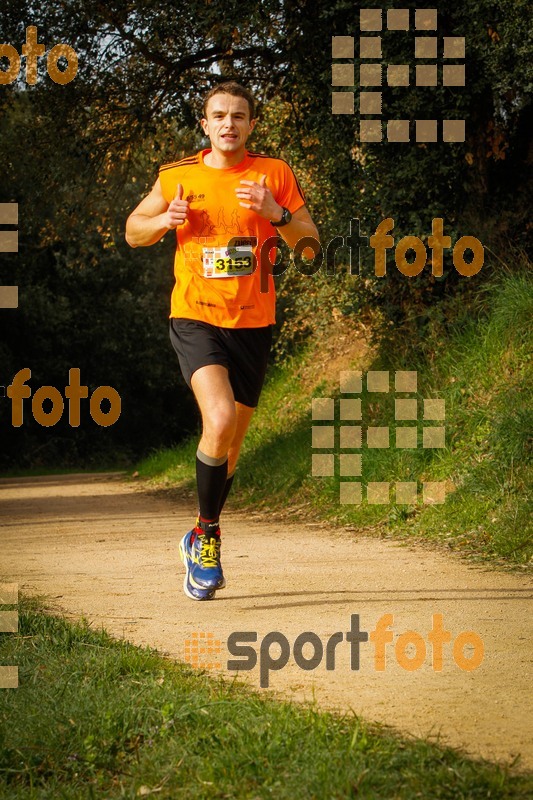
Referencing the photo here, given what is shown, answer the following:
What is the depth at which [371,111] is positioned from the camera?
10.8 metres

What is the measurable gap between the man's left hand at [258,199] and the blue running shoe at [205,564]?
1.75 m

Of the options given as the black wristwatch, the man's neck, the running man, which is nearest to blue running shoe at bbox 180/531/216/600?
the running man

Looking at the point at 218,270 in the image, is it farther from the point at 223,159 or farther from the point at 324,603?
the point at 324,603

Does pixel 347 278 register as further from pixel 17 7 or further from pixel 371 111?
pixel 17 7

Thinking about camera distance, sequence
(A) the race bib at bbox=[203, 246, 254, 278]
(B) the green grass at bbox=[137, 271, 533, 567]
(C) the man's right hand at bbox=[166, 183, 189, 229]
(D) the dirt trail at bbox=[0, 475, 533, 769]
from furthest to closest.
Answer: (B) the green grass at bbox=[137, 271, 533, 567], (A) the race bib at bbox=[203, 246, 254, 278], (C) the man's right hand at bbox=[166, 183, 189, 229], (D) the dirt trail at bbox=[0, 475, 533, 769]

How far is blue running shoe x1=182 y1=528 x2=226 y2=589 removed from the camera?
5879 millimetres

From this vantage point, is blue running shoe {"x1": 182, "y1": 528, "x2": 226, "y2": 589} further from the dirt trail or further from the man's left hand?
the man's left hand

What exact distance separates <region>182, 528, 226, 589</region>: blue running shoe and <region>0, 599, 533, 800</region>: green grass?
5.41 ft

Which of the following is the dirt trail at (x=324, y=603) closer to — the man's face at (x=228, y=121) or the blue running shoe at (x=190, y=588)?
the blue running shoe at (x=190, y=588)

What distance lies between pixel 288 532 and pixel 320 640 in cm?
456

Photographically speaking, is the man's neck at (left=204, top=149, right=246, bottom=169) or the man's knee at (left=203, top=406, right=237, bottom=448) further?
the man's neck at (left=204, top=149, right=246, bottom=169)

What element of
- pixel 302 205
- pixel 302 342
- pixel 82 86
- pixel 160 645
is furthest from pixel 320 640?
pixel 302 342

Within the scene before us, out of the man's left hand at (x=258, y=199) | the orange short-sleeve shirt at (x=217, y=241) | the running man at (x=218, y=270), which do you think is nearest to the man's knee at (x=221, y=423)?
the running man at (x=218, y=270)

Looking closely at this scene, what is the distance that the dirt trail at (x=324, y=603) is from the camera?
392cm
